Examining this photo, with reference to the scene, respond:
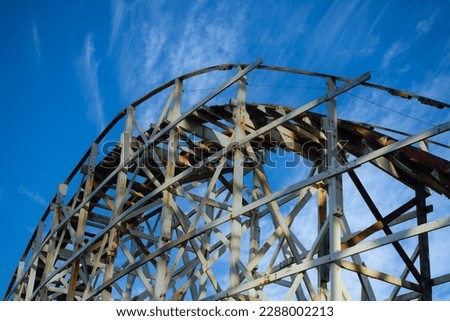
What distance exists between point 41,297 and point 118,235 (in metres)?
3.12

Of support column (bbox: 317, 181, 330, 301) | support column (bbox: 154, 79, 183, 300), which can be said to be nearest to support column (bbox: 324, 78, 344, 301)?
support column (bbox: 317, 181, 330, 301)

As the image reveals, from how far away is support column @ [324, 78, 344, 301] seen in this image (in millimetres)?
9398

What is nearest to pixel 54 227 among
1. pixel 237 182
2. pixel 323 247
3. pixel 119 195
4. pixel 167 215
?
pixel 119 195

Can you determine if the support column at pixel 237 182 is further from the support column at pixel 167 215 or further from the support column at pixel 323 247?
the support column at pixel 167 215

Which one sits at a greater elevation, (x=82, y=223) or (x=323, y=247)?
(x=82, y=223)

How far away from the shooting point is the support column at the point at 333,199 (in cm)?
940

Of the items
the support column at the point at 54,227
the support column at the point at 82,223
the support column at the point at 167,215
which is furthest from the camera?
the support column at the point at 54,227

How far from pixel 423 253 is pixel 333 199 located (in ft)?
6.52

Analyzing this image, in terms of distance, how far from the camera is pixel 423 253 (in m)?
11.0

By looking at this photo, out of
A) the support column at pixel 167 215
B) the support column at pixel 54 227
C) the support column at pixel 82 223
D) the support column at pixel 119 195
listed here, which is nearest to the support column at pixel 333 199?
the support column at pixel 167 215

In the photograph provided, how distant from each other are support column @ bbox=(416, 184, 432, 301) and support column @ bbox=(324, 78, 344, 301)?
1417 mm

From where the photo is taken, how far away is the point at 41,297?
1627 cm

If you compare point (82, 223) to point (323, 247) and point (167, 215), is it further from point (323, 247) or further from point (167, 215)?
point (323, 247)

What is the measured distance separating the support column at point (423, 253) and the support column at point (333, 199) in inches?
55.8
